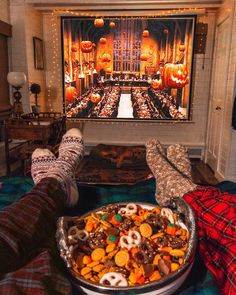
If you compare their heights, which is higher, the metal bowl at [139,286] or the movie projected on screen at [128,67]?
the movie projected on screen at [128,67]

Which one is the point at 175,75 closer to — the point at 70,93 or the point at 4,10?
the point at 70,93

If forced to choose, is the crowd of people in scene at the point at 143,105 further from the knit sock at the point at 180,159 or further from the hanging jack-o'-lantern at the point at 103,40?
the knit sock at the point at 180,159

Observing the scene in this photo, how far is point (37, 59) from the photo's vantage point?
3412 mm

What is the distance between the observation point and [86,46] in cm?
347

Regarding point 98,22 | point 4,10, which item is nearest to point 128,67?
point 98,22

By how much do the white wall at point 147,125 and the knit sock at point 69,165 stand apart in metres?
2.17

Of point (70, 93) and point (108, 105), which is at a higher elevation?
point (70, 93)

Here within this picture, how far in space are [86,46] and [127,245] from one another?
10.5 feet

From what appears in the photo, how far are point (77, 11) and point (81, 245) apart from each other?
3.33m

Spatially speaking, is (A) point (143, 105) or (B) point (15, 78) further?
(A) point (143, 105)

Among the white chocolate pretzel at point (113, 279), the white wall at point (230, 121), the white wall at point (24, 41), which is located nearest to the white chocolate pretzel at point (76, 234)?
the white chocolate pretzel at point (113, 279)

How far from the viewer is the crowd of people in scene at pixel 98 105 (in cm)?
359

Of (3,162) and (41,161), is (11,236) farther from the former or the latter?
(3,162)

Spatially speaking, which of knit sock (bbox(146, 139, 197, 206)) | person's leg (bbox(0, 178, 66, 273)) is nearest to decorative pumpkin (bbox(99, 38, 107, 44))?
knit sock (bbox(146, 139, 197, 206))
